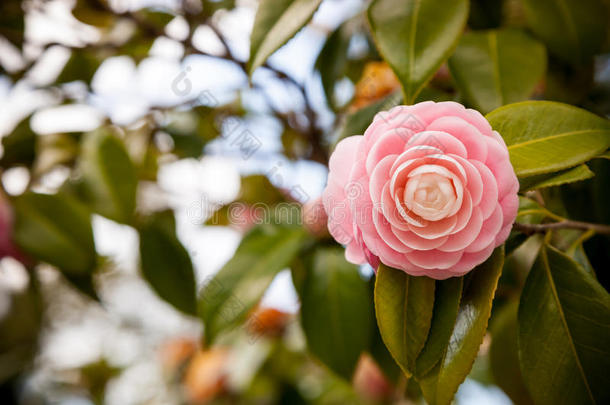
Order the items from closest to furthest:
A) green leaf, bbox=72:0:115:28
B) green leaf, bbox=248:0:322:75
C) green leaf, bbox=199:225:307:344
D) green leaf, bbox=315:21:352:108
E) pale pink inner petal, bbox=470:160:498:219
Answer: pale pink inner petal, bbox=470:160:498:219 < green leaf, bbox=248:0:322:75 < green leaf, bbox=199:225:307:344 < green leaf, bbox=315:21:352:108 < green leaf, bbox=72:0:115:28

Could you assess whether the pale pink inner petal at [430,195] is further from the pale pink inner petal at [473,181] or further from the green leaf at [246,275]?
the green leaf at [246,275]

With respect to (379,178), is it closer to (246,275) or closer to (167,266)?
(246,275)

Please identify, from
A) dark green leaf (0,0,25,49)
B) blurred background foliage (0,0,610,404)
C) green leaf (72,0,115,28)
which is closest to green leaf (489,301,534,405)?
blurred background foliage (0,0,610,404)

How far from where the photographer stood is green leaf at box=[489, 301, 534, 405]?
557 mm

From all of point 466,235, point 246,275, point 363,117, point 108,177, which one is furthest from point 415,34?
point 108,177

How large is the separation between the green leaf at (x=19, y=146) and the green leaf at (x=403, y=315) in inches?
27.7

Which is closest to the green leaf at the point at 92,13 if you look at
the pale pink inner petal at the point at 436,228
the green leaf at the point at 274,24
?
the green leaf at the point at 274,24

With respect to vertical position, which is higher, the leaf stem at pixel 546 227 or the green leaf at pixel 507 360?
the leaf stem at pixel 546 227

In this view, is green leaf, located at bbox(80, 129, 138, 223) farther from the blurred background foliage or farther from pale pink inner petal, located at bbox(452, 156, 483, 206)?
pale pink inner petal, located at bbox(452, 156, 483, 206)

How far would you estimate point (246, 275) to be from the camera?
1.73 ft

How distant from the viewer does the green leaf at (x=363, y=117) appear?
1.41 feet

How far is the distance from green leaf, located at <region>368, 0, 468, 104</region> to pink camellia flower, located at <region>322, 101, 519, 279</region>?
0.22 ft

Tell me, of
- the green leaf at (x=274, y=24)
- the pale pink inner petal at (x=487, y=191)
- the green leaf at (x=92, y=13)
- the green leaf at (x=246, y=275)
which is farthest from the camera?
the green leaf at (x=92, y=13)

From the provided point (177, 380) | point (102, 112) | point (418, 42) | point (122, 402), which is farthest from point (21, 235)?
point (122, 402)
